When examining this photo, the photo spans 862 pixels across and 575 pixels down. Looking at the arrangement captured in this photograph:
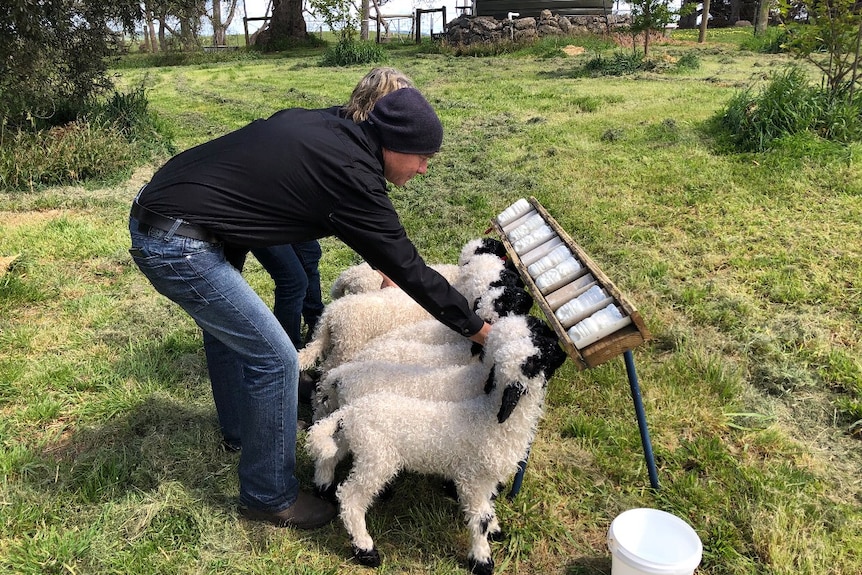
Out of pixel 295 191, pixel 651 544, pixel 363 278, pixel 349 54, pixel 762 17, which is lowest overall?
pixel 651 544

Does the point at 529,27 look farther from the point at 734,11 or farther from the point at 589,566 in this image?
the point at 589,566

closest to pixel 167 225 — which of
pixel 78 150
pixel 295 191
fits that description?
pixel 295 191

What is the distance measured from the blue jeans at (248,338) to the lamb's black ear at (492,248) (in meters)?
1.51

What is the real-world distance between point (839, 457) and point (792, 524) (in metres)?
0.73

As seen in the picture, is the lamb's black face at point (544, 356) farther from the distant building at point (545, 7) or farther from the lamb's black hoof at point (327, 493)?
the distant building at point (545, 7)

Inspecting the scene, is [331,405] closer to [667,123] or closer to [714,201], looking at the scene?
[714,201]

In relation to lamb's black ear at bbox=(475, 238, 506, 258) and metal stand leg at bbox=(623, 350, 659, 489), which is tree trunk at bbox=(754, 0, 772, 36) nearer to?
lamb's black ear at bbox=(475, 238, 506, 258)

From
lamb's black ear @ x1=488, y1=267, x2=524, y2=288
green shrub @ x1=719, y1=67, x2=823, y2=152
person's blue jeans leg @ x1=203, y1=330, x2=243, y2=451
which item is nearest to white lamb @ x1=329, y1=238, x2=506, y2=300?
lamb's black ear @ x1=488, y1=267, x2=524, y2=288

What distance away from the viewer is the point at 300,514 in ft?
9.70

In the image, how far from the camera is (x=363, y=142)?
249cm

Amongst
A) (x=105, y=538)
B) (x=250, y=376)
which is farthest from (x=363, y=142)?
(x=105, y=538)

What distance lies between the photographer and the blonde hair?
265 centimetres

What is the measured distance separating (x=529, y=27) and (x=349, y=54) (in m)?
6.41

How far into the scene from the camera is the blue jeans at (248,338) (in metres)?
2.45
